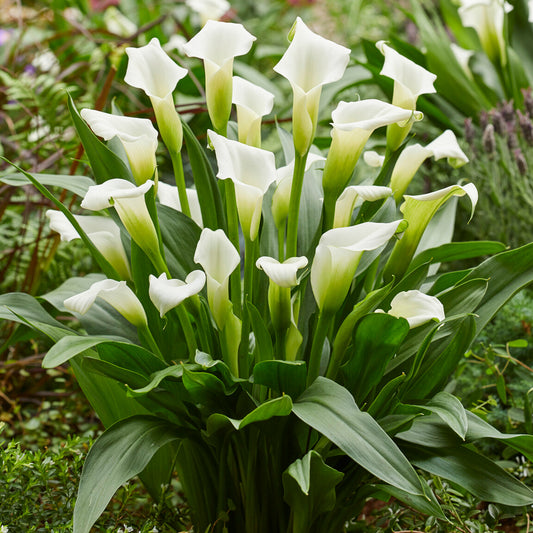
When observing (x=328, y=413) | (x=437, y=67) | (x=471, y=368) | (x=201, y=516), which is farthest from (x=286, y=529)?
(x=437, y=67)

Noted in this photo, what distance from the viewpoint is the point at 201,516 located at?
0.66 meters

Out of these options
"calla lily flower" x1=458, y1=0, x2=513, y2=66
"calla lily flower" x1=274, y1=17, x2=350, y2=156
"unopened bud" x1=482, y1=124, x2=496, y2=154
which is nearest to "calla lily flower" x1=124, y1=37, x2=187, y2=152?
"calla lily flower" x1=274, y1=17, x2=350, y2=156

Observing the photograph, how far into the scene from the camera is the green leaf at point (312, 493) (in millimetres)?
526

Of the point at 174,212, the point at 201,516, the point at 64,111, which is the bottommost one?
the point at 201,516

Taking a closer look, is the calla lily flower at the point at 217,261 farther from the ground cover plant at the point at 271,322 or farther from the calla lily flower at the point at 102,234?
the calla lily flower at the point at 102,234

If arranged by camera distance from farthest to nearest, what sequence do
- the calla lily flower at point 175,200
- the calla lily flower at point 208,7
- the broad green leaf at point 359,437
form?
the calla lily flower at point 208,7, the calla lily flower at point 175,200, the broad green leaf at point 359,437

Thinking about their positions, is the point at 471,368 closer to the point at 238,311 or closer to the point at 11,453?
the point at 238,311

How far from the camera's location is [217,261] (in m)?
0.54

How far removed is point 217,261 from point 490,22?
1047mm

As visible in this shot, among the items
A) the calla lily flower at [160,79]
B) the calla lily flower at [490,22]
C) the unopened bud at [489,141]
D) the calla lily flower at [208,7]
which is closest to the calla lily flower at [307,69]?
the calla lily flower at [160,79]

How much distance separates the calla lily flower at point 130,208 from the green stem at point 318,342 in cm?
15

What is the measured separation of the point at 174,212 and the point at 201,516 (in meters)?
0.32

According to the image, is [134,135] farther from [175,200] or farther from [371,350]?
[371,350]

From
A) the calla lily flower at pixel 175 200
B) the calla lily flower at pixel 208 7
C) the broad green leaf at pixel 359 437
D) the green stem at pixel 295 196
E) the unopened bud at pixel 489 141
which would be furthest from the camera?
the calla lily flower at pixel 208 7
